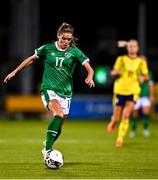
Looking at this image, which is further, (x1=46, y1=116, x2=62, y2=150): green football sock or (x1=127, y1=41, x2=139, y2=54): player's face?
(x1=127, y1=41, x2=139, y2=54): player's face

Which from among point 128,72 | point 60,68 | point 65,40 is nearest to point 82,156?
point 60,68

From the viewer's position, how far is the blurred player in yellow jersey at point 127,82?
15500mm

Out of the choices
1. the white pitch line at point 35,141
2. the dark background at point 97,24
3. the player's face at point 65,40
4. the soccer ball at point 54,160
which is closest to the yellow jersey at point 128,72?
the white pitch line at point 35,141

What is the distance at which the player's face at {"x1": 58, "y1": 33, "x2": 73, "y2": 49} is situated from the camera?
37.7ft

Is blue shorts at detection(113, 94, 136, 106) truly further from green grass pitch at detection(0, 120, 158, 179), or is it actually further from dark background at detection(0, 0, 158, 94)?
dark background at detection(0, 0, 158, 94)

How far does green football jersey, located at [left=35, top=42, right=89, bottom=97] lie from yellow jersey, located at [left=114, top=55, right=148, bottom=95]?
4129mm

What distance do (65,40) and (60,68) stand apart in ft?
1.55

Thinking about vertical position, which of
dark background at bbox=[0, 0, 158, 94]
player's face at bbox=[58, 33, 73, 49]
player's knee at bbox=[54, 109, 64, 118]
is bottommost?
dark background at bbox=[0, 0, 158, 94]

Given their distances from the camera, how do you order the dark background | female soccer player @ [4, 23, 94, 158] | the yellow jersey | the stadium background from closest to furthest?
female soccer player @ [4, 23, 94, 158] → the yellow jersey → the stadium background → the dark background

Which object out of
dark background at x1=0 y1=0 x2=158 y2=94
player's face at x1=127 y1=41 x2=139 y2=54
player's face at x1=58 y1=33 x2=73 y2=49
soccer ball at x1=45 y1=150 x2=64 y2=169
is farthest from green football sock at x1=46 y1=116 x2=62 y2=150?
dark background at x1=0 y1=0 x2=158 y2=94

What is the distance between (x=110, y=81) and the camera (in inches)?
1364

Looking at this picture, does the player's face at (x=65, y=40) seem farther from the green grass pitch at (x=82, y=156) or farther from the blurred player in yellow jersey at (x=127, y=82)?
the blurred player in yellow jersey at (x=127, y=82)

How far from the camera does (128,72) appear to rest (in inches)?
625

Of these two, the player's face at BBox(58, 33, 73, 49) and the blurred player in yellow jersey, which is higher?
the player's face at BBox(58, 33, 73, 49)
